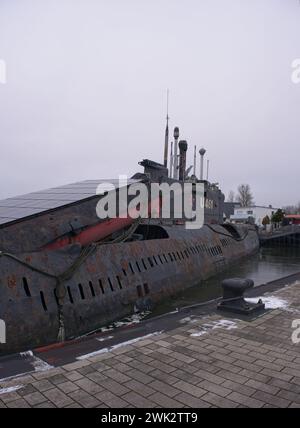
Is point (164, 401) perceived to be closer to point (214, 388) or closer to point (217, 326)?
point (214, 388)

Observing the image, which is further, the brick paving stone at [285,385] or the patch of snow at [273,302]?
the patch of snow at [273,302]

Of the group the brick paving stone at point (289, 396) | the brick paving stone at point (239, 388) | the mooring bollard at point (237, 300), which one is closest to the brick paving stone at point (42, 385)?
the brick paving stone at point (239, 388)

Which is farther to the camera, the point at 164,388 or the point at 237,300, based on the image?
the point at 237,300

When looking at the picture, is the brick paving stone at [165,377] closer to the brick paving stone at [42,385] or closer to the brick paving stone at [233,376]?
the brick paving stone at [233,376]

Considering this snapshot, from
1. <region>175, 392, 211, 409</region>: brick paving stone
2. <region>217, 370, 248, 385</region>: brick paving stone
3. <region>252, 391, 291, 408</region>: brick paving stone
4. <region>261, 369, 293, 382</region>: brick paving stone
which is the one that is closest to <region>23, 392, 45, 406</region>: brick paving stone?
<region>175, 392, 211, 409</region>: brick paving stone

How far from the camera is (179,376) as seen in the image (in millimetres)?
4867

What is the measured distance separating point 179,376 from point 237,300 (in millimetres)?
3671

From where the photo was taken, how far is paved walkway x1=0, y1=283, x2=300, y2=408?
4223 mm

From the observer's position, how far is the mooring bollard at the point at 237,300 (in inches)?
Result: 314

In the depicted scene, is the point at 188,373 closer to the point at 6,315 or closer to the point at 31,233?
the point at 6,315

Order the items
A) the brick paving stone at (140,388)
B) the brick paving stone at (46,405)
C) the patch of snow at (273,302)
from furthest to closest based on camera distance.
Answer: the patch of snow at (273,302) → the brick paving stone at (140,388) → the brick paving stone at (46,405)

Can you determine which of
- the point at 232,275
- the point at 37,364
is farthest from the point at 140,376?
the point at 232,275

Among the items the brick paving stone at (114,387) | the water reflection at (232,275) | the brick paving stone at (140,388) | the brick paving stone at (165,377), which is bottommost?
the water reflection at (232,275)

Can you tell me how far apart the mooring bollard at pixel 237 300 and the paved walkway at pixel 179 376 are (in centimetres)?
121
